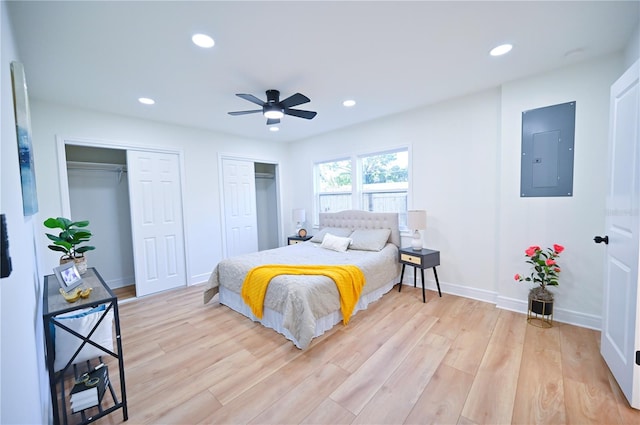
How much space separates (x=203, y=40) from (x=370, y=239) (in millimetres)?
2987

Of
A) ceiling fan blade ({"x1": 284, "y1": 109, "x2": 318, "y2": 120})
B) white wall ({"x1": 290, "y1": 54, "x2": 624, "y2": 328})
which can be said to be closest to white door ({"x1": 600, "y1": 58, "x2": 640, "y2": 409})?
white wall ({"x1": 290, "y1": 54, "x2": 624, "y2": 328})

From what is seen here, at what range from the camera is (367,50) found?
217 cm

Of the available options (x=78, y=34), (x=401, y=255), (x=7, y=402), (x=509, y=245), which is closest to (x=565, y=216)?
(x=509, y=245)

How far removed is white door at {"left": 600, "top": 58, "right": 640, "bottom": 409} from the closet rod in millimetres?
5748

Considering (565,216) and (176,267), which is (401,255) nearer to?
(565,216)

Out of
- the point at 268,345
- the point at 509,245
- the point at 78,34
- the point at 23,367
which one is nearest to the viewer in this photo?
the point at 23,367

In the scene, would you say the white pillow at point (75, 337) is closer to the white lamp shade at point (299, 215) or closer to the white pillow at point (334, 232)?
the white pillow at point (334, 232)

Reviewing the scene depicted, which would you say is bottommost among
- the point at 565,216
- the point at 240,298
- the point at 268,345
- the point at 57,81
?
the point at 268,345

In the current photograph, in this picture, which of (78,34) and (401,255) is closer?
(78,34)

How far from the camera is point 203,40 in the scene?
197 cm

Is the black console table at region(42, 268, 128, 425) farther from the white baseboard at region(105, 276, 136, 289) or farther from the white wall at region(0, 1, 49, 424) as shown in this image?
the white baseboard at region(105, 276, 136, 289)

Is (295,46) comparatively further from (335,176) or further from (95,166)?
(95,166)

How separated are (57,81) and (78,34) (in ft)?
3.51

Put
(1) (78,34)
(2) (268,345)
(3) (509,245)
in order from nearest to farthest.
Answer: (1) (78,34), (2) (268,345), (3) (509,245)
